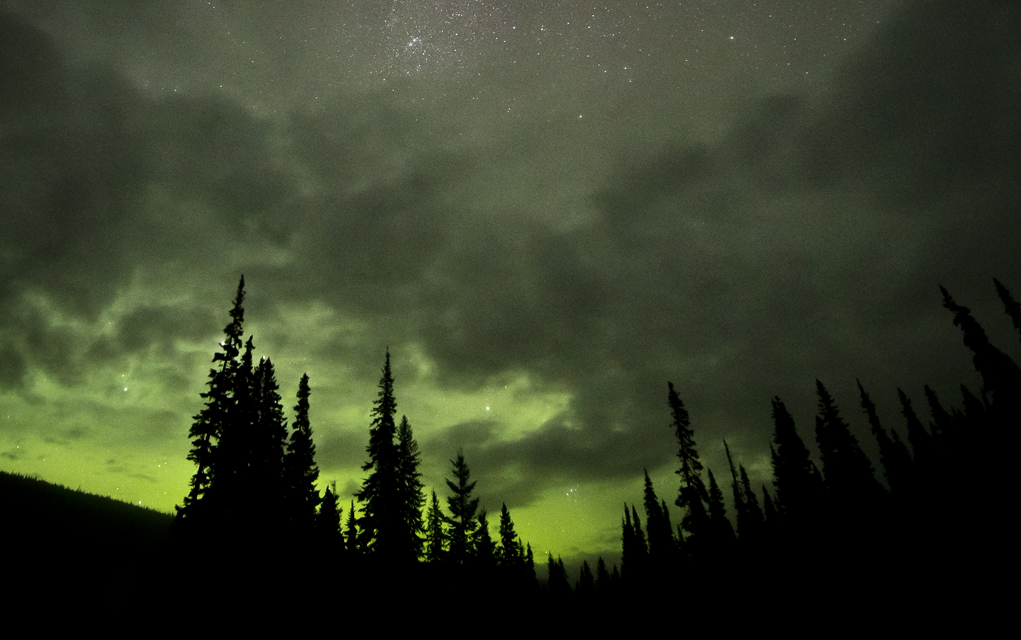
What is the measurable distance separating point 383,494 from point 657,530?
124ft

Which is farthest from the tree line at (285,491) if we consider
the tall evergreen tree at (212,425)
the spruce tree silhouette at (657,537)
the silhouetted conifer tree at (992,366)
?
the silhouetted conifer tree at (992,366)

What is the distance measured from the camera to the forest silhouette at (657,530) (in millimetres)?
31391

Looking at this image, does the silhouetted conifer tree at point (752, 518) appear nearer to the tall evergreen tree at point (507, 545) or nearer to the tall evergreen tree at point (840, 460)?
the tall evergreen tree at point (840, 460)

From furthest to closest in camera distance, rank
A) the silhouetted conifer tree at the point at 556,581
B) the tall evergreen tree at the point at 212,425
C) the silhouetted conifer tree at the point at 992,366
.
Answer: the silhouetted conifer tree at the point at 556,581, the silhouetted conifer tree at the point at 992,366, the tall evergreen tree at the point at 212,425

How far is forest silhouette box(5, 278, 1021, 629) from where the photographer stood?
3139 centimetres

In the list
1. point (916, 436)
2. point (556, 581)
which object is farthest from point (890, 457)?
point (556, 581)

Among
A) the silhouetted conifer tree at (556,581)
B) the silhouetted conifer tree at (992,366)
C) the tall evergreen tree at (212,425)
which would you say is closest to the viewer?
the tall evergreen tree at (212,425)

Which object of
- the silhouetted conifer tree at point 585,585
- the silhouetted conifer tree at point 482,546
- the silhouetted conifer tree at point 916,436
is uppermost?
the silhouetted conifer tree at point 916,436

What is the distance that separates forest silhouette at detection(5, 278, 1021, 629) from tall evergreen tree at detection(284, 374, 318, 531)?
15 cm

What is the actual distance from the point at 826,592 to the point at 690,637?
39.9 feet

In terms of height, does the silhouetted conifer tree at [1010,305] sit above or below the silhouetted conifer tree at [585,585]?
above

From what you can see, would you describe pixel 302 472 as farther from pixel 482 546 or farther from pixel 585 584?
pixel 585 584

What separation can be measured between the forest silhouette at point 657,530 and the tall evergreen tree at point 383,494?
13cm

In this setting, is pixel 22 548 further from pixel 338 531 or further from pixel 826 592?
pixel 826 592
